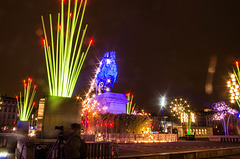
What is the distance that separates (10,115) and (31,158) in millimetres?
104119

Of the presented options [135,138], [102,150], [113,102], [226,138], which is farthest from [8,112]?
[102,150]

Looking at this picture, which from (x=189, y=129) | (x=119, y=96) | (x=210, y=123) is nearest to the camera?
(x=119, y=96)

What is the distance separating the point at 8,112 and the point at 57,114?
104m

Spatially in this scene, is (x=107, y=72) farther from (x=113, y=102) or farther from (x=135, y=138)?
(x=135, y=138)

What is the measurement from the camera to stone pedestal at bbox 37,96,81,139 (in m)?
6.67

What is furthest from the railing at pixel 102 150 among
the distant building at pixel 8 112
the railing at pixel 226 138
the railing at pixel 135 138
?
the distant building at pixel 8 112

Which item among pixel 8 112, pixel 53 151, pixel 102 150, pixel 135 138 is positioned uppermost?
pixel 8 112

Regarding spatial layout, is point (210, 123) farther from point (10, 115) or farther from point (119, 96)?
point (10, 115)

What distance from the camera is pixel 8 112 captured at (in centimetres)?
9362

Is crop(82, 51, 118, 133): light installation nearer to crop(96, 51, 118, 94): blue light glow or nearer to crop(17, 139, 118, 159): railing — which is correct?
crop(96, 51, 118, 94): blue light glow

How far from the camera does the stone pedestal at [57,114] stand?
6668 millimetres

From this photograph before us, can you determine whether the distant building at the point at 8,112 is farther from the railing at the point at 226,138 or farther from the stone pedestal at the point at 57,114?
the stone pedestal at the point at 57,114

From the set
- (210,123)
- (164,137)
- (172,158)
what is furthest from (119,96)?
(210,123)

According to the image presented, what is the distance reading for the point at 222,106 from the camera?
37812 mm
